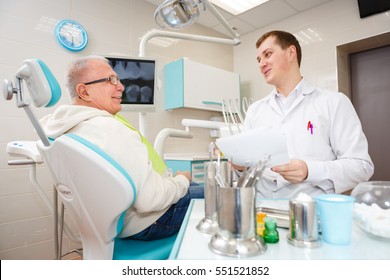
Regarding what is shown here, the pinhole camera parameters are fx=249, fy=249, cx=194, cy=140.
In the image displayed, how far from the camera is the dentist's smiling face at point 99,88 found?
1147 mm

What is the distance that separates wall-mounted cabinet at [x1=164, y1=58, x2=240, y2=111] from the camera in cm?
295

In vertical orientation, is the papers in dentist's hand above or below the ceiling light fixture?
below

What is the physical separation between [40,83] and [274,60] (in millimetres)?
1177

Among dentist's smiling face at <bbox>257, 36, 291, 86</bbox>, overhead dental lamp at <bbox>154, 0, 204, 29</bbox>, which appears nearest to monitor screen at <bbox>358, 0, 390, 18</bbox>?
dentist's smiling face at <bbox>257, 36, 291, 86</bbox>

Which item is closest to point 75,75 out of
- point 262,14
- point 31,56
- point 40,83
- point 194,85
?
point 40,83

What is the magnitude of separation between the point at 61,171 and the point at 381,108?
3.46 meters

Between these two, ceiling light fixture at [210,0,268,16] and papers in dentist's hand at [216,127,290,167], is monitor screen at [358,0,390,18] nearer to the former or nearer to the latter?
ceiling light fixture at [210,0,268,16]

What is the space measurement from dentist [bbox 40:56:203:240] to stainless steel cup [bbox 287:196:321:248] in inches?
18.4

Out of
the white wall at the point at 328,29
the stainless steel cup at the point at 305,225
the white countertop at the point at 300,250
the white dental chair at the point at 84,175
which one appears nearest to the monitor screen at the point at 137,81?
the white dental chair at the point at 84,175

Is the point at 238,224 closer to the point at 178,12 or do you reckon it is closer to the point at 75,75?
the point at 75,75

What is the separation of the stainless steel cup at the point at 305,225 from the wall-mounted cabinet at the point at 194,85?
2.43m

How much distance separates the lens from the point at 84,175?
0.77 m

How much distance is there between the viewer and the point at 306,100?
1413 millimetres

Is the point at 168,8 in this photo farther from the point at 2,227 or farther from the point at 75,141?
the point at 2,227
